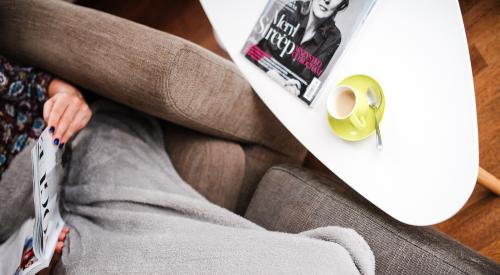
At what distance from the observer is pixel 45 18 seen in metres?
0.97

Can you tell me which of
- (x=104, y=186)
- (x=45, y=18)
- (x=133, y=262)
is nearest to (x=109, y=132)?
(x=104, y=186)

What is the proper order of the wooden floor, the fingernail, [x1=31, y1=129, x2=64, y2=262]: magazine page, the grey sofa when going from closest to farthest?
[x1=31, y1=129, x2=64, y2=262]: magazine page
the grey sofa
the fingernail
the wooden floor

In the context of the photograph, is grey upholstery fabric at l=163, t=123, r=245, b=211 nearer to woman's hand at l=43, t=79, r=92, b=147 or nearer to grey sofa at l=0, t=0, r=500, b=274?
grey sofa at l=0, t=0, r=500, b=274

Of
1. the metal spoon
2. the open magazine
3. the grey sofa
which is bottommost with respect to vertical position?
the open magazine

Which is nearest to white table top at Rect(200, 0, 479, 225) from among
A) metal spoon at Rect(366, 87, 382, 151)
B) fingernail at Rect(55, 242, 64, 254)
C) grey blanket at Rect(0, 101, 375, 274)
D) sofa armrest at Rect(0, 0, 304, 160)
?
metal spoon at Rect(366, 87, 382, 151)

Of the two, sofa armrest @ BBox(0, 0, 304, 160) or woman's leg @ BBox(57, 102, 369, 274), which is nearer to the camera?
woman's leg @ BBox(57, 102, 369, 274)

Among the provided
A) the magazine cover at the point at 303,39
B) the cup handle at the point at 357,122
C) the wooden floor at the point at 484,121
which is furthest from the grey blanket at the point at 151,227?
the wooden floor at the point at 484,121

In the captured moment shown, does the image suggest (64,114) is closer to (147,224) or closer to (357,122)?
(147,224)

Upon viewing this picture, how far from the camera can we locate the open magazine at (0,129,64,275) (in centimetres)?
72

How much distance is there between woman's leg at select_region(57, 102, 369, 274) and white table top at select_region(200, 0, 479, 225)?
17 centimetres

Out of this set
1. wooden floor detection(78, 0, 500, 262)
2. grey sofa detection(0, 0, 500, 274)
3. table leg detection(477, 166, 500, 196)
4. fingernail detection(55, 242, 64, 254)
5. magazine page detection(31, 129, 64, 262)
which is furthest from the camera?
wooden floor detection(78, 0, 500, 262)

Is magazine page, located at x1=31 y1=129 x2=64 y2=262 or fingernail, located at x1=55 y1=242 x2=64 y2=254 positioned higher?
magazine page, located at x1=31 y1=129 x2=64 y2=262

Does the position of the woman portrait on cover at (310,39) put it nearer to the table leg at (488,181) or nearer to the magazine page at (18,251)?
the table leg at (488,181)

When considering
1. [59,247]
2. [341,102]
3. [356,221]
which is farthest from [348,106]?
[59,247]
